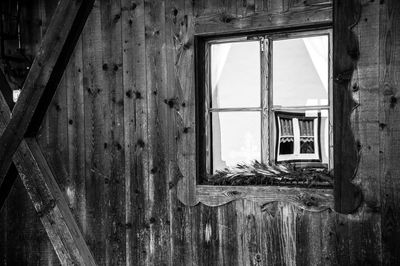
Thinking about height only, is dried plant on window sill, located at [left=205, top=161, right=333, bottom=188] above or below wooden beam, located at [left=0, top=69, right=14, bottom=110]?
below

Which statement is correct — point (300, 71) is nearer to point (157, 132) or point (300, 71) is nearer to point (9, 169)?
point (157, 132)

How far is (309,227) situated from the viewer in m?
3.72

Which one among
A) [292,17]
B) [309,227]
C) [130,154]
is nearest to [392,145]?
[309,227]

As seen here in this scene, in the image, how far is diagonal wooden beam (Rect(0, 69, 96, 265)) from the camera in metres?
3.98

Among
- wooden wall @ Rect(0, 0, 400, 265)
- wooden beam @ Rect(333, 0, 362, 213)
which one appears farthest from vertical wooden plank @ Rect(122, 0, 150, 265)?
wooden beam @ Rect(333, 0, 362, 213)

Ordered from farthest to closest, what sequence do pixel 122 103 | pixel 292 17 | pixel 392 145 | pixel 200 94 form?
pixel 122 103, pixel 200 94, pixel 292 17, pixel 392 145

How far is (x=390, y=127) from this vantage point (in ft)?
11.3

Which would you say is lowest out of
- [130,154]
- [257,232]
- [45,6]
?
[257,232]

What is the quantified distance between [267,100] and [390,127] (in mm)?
918

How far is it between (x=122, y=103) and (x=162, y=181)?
2.47 feet

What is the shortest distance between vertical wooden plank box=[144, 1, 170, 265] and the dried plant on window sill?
44 cm

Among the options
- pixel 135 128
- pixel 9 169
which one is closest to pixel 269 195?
pixel 135 128

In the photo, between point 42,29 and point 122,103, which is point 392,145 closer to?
point 122,103

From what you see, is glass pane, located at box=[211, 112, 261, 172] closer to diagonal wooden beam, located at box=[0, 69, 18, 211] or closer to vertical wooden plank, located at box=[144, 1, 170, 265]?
vertical wooden plank, located at box=[144, 1, 170, 265]
